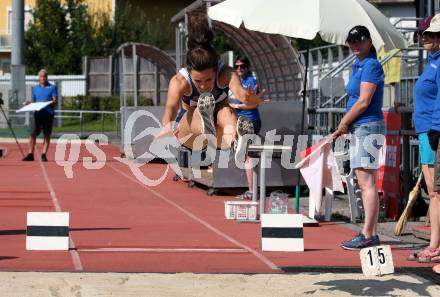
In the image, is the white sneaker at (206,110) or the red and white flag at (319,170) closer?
the white sneaker at (206,110)

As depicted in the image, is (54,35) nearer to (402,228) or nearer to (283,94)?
(283,94)

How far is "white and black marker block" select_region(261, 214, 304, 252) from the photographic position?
9.85m

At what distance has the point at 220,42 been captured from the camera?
4847cm

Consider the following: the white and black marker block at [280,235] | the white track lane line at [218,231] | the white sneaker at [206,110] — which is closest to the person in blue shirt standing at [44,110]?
the white track lane line at [218,231]

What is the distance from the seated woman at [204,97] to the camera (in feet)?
28.3

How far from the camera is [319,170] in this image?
11914 mm

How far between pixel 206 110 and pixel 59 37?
184 ft

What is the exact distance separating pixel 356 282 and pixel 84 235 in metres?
3.53

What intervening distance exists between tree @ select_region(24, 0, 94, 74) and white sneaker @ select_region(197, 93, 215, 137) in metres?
53.6

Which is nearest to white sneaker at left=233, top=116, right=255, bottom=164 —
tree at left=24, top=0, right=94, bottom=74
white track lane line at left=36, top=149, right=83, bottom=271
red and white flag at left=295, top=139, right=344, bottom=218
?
white track lane line at left=36, top=149, right=83, bottom=271

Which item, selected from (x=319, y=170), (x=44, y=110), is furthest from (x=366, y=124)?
(x=44, y=110)

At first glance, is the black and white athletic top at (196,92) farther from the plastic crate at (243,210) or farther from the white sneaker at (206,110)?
the plastic crate at (243,210)

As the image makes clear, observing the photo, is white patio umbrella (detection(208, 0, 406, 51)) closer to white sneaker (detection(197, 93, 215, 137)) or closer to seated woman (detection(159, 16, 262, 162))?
seated woman (detection(159, 16, 262, 162))

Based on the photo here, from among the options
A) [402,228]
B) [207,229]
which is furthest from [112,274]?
[402,228]
